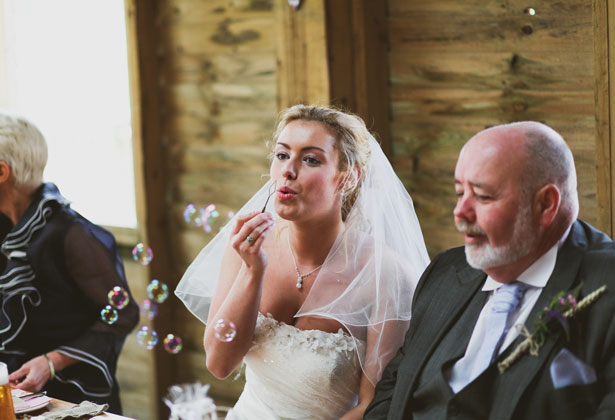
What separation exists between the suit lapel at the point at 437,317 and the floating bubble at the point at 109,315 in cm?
125

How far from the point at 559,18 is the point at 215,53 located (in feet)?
6.22

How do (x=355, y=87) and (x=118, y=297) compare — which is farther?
(x=355, y=87)

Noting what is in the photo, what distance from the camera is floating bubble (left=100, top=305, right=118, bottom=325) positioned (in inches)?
118

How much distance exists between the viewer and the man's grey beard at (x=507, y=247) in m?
1.99

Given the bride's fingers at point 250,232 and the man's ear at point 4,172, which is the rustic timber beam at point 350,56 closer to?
the bride's fingers at point 250,232

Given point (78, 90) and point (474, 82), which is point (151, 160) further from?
point (474, 82)

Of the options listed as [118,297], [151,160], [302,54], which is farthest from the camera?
[151,160]

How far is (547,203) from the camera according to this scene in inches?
78.0

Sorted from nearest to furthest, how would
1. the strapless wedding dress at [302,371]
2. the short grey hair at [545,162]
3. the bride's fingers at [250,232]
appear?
the short grey hair at [545,162] < the bride's fingers at [250,232] < the strapless wedding dress at [302,371]

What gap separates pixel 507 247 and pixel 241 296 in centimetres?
91

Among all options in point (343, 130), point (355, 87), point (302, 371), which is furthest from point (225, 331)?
point (355, 87)

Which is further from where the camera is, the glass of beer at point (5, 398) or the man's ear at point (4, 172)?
the man's ear at point (4, 172)

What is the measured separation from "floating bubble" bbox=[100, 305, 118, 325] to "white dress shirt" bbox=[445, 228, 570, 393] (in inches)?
56.1

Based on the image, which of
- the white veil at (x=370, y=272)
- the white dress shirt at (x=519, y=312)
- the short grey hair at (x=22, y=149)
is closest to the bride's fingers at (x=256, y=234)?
the white veil at (x=370, y=272)
